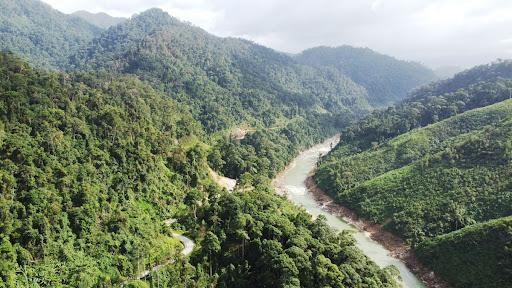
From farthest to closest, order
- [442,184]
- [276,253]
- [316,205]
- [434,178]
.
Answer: [316,205], [434,178], [442,184], [276,253]

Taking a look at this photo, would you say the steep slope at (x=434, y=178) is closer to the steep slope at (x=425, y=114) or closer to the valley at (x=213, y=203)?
the valley at (x=213, y=203)

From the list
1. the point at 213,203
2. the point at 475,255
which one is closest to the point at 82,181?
the point at 213,203

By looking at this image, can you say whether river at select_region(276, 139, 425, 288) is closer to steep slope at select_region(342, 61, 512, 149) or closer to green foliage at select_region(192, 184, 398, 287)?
green foliage at select_region(192, 184, 398, 287)

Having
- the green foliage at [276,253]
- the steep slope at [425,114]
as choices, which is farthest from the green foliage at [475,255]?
the steep slope at [425,114]

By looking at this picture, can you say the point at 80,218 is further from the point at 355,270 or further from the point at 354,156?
the point at 354,156

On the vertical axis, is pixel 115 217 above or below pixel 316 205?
above

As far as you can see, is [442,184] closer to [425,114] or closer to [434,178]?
[434,178]

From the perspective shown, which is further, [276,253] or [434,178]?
[434,178]

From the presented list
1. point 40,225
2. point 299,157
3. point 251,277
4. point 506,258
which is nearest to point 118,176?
point 40,225
